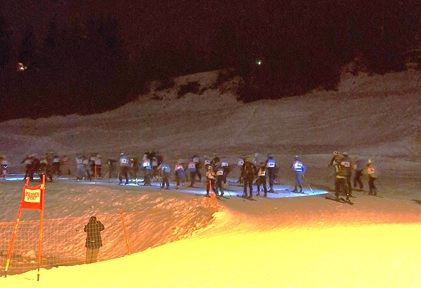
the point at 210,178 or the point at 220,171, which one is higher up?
the point at 220,171

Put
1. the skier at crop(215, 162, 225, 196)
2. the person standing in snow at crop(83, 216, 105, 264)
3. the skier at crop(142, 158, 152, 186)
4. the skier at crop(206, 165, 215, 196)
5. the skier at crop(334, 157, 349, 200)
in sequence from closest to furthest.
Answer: the person standing in snow at crop(83, 216, 105, 264) → the skier at crop(334, 157, 349, 200) → the skier at crop(206, 165, 215, 196) → the skier at crop(215, 162, 225, 196) → the skier at crop(142, 158, 152, 186)

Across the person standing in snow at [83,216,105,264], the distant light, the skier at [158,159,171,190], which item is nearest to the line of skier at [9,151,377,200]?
the skier at [158,159,171,190]

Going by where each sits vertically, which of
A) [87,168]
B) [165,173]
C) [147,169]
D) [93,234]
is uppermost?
[87,168]

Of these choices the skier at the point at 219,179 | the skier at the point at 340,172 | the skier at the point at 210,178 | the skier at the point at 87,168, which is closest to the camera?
the skier at the point at 340,172

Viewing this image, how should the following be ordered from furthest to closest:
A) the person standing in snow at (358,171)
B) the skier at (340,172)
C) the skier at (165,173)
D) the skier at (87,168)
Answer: the skier at (87,168) < the person standing in snow at (358,171) < the skier at (165,173) < the skier at (340,172)

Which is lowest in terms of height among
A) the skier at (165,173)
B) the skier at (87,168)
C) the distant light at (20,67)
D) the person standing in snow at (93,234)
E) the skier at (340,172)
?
the person standing in snow at (93,234)

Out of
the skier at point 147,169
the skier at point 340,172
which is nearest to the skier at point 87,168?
the skier at point 147,169

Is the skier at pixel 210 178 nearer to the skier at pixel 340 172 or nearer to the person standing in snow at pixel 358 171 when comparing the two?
the skier at pixel 340 172

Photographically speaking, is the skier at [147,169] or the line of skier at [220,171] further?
the skier at [147,169]

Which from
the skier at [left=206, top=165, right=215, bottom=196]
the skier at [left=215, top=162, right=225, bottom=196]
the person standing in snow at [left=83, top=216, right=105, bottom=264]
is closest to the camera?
the person standing in snow at [left=83, top=216, right=105, bottom=264]

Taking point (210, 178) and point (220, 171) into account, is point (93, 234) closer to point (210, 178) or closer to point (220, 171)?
point (210, 178)

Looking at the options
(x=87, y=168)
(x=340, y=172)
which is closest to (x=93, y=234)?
(x=340, y=172)

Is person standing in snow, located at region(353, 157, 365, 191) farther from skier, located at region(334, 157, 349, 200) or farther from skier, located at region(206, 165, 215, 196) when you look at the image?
skier, located at region(206, 165, 215, 196)

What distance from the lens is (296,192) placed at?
2275 centimetres
